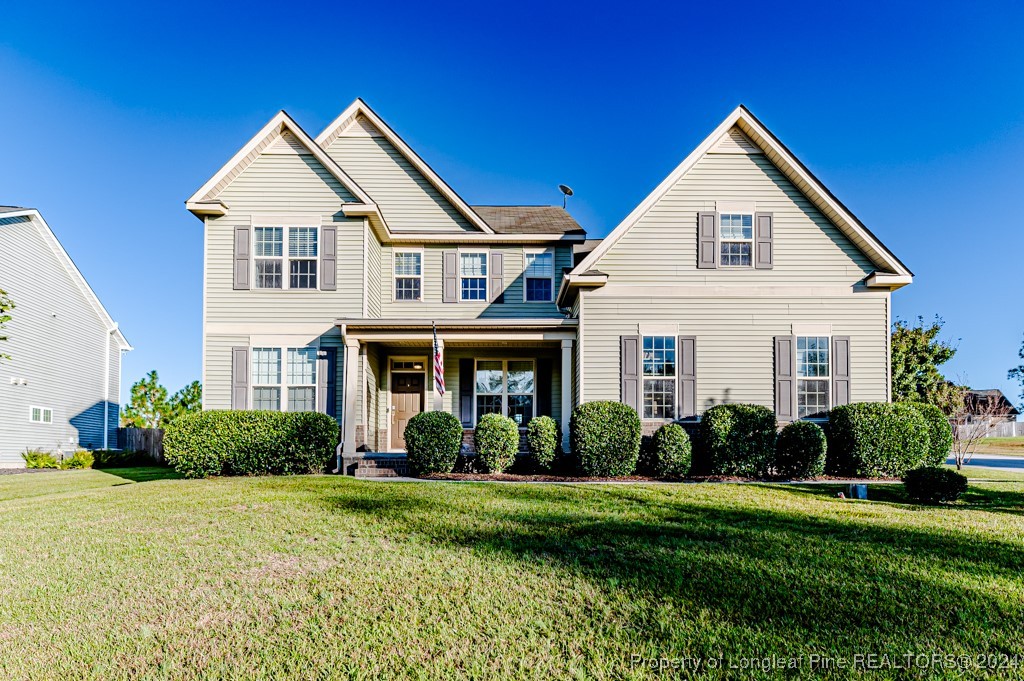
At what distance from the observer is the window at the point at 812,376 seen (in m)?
13.4

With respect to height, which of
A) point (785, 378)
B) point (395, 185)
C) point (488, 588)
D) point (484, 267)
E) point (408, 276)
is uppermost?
point (395, 185)

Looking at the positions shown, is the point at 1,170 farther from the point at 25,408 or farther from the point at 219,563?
the point at 219,563

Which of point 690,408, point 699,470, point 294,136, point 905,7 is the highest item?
point 905,7

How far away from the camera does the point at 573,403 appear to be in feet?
47.3

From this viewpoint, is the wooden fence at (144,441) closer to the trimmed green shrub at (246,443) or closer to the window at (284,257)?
the trimmed green shrub at (246,443)

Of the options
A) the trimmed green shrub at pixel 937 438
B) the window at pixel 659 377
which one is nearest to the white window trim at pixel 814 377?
the trimmed green shrub at pixel 937 438

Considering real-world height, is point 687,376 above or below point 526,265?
below

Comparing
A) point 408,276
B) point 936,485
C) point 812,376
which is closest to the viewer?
point 936,485

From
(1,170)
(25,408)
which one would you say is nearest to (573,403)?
(25,408)

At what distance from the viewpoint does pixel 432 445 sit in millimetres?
12000

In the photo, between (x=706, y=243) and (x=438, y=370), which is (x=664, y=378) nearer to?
(x=706, y=243)

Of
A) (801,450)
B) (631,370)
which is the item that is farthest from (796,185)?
(801,450)

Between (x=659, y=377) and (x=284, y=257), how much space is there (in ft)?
29.4

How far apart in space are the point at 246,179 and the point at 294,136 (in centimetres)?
151
